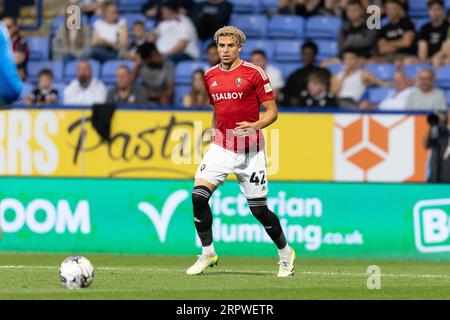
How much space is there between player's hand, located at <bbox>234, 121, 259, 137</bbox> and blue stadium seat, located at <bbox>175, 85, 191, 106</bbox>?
24.8ft

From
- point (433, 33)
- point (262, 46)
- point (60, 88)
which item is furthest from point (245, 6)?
point (60, 88)

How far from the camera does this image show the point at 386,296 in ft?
34.9

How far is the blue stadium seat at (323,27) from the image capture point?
2102 centimetres

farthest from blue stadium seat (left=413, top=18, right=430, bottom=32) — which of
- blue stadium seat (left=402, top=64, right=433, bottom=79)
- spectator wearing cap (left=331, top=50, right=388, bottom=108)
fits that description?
spectator wearing cap (left=331, top=50, right=388, bottom=108)

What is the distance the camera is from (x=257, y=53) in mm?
19062

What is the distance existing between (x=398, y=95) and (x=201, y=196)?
23.4 feet

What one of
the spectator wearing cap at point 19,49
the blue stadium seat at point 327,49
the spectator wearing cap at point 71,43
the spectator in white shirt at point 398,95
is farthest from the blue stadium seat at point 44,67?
the spectator in white shirt at point 398,95

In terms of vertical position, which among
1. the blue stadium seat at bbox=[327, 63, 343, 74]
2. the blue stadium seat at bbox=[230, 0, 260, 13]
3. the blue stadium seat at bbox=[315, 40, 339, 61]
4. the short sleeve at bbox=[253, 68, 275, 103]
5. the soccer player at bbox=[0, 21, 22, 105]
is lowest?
the soccer player at bbox=[0, 21, 22, 105]

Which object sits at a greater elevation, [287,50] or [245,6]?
[245,6]

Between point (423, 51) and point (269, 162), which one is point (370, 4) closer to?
point (423, 51)

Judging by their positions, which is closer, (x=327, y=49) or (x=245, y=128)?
(x=245, y=128)

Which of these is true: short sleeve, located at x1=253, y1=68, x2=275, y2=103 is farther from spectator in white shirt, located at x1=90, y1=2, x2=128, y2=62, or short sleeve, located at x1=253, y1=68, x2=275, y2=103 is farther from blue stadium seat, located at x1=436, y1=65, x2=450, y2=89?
spectator in white shirt, located at x1=90, y1=2, x2=128, y2=62

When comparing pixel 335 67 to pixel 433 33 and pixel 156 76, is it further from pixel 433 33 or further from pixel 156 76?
pixel 156 76

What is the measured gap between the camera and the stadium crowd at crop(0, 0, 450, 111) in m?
18.9
